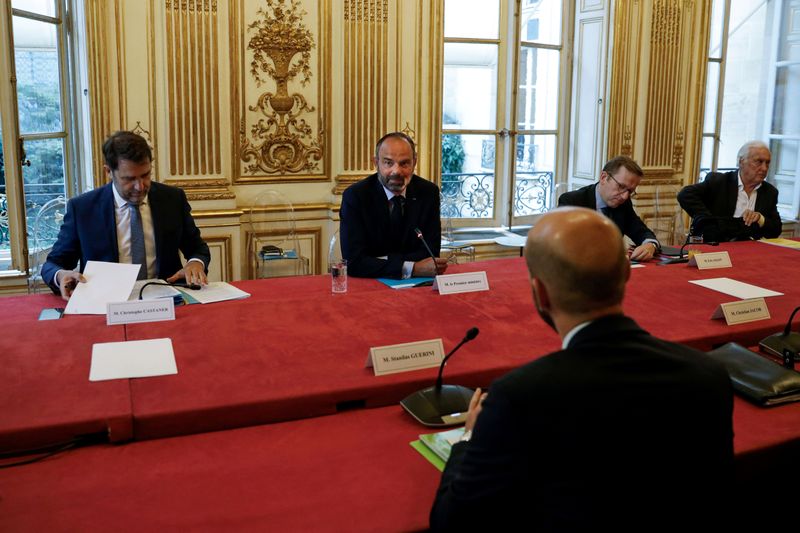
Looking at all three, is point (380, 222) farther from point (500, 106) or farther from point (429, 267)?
point (500, 106)

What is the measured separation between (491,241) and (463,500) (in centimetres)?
451

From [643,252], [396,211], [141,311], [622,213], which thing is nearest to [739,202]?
[622,213]

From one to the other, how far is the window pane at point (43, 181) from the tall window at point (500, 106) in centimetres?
259

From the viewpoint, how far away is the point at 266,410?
5.99 feet

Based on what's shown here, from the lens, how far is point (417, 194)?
12.0 feet

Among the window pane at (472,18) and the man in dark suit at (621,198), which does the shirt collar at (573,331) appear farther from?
the window pane at (472,18)

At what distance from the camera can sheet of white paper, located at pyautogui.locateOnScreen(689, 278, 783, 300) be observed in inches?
115

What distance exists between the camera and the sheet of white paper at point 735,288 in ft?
9.62

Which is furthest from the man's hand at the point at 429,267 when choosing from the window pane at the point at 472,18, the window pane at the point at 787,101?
the window pane at the point at 787,101

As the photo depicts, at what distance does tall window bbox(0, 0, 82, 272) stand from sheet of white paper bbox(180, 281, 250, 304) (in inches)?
58.7

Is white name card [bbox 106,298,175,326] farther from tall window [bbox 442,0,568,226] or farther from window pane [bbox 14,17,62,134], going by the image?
tall window [bbox 442,0,568,226]

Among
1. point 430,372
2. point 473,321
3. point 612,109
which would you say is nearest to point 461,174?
point 612,109

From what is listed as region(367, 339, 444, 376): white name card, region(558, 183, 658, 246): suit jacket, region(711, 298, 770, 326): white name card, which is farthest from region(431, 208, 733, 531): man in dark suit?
region(558, 183, 658, 246): suit jacket

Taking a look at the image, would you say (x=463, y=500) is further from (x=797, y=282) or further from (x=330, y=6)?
(x=330, y=6)
